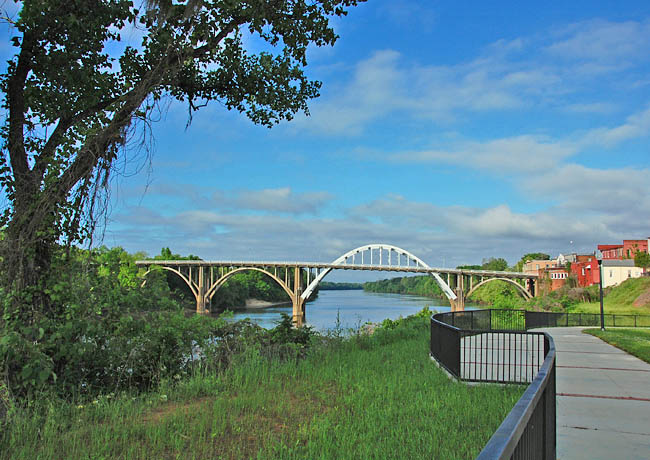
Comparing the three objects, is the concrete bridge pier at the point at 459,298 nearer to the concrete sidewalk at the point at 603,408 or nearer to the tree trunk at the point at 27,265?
the concrete sidewalk at the point at 603,408

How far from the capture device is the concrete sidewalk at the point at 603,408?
5.22 meters

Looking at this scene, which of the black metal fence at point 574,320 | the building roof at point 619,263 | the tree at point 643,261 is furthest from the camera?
the building roof at point 619,263

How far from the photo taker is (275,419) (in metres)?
5.91

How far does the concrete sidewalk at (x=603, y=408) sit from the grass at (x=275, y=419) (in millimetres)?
780

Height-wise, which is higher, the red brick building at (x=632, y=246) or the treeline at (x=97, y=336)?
the red brick building at (x=632, y=246)

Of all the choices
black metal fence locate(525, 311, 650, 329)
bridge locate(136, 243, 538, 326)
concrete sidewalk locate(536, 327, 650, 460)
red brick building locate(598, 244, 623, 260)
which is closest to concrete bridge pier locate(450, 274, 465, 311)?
bridge locate(136, 243, 538, 326)

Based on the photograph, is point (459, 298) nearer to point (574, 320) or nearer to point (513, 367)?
point (574, 320)

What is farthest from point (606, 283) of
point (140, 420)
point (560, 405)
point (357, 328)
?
point (140, 420)

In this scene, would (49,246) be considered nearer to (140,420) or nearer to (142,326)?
(142,326)

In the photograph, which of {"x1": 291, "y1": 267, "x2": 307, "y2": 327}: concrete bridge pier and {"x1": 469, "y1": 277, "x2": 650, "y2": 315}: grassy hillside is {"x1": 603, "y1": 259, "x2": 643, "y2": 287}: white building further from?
{"x1": 291, "y1": 267, "x2": 307, "y2": 327}: concrete bridge pier

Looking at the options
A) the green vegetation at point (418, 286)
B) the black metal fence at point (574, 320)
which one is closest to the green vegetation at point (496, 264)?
the green vegetation at point (418, 286)

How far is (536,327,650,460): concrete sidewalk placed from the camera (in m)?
5.22

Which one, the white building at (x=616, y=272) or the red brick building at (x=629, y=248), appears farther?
the red brick building at (x=629, y=248)

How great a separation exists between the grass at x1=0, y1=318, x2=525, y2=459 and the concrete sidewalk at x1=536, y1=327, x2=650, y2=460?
78 centimetres
